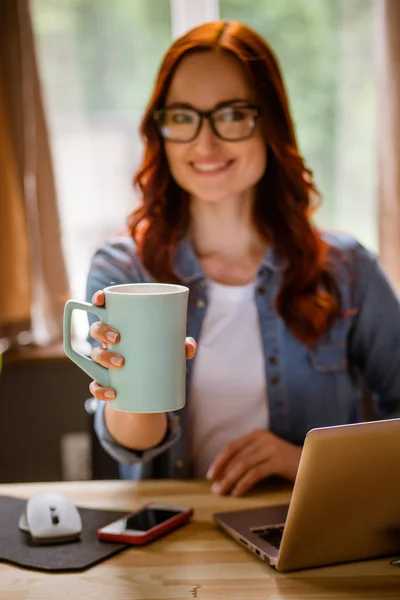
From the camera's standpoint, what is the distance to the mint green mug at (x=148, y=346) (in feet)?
3.26

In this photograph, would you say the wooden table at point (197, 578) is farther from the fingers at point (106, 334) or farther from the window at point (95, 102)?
A: the window at point (95, 102)

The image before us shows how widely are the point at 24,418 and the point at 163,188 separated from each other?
116 cm

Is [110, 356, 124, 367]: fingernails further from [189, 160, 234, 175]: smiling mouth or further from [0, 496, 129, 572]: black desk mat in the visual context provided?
[189, 160, 234, 175]: smiling mouth

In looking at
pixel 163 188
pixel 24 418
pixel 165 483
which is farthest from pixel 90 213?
pixel 165 483

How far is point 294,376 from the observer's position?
5.88 ft

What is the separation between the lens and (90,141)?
→ 2.77m

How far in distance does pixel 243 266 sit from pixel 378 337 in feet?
1.07

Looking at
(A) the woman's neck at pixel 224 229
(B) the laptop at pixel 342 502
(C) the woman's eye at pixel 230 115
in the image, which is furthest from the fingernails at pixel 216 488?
(C) the woman's eye at pixel 230 115

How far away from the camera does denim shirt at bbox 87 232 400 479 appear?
1.78 meters

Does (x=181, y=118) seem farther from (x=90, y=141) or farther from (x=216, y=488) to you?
(x=90, y=141)

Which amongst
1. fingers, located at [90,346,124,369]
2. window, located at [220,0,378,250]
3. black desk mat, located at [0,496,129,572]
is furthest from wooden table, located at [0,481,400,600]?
window, located at [220,0,378,250]

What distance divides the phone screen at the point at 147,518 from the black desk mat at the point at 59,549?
0.13 feet

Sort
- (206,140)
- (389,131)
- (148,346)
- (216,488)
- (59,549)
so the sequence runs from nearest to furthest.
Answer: (148,346) → (59,549) → (216,488) → (206,140) → (389,131)

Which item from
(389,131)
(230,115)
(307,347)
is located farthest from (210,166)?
(389,131)
